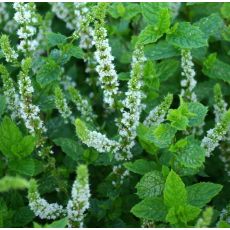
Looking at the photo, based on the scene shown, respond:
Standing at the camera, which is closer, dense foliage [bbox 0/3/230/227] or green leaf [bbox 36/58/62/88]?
dense foliage [bbox 0/3/230/227]

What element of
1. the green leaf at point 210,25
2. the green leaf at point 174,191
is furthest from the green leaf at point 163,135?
the green leaf at point 210,25

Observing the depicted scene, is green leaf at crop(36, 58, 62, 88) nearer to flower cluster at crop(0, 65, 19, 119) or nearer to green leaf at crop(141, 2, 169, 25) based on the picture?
flower cluster at crop(0, 65, 19, 119)

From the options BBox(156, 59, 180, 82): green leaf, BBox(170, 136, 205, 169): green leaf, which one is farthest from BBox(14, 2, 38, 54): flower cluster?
BBox(170, 136, 205, 169): green leaf

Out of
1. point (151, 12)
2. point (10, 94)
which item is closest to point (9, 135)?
point (10, 94)

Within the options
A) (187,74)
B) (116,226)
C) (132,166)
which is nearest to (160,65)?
(187,74)

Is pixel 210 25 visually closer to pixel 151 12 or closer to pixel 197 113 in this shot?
pixel 151 12

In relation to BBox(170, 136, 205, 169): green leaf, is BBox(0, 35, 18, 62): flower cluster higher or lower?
higher

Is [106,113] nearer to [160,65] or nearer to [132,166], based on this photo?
[160,65]
